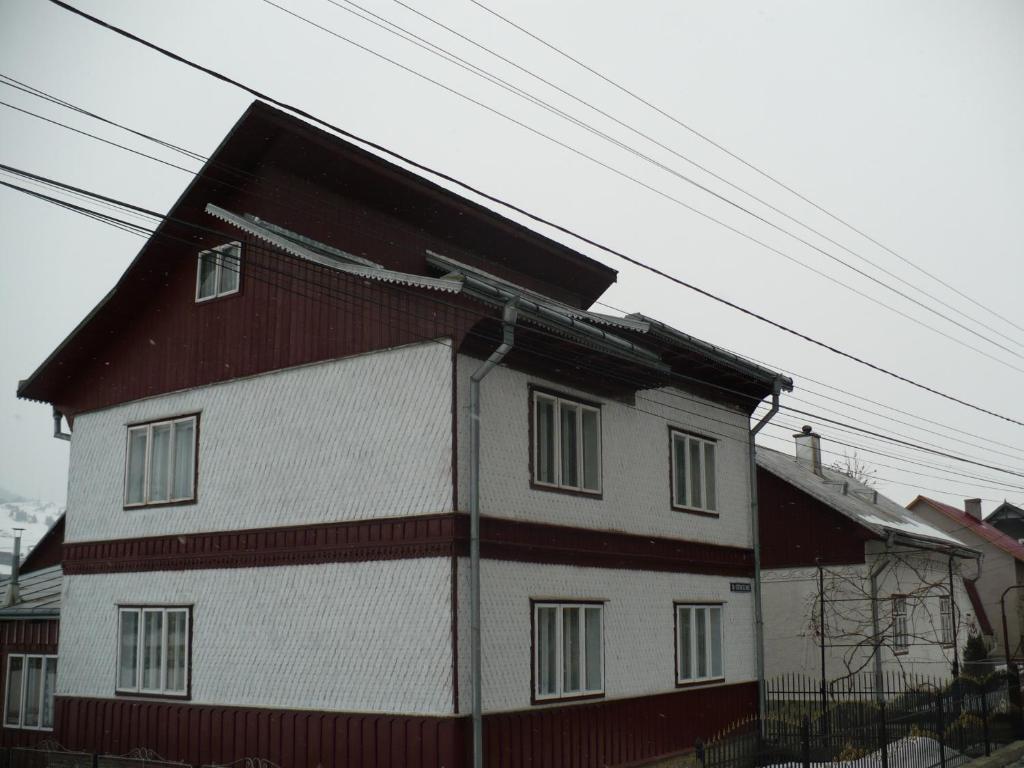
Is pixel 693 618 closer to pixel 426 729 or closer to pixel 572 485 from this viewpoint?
pixel 572 485

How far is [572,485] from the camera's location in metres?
17.8

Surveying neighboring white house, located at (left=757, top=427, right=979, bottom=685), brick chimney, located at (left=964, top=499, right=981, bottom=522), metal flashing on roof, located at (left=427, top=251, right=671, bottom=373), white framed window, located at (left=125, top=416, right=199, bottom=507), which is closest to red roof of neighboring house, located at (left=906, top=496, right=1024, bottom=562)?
brick chimney, located at (left=964, top=499, right=981, bottom=522)

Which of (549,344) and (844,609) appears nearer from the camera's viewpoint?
(549,344)

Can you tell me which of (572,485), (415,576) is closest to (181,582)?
(415,576)

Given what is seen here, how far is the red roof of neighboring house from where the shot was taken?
184ft

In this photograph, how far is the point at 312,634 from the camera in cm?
1623

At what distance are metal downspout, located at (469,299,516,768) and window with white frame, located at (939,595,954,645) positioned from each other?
22.4 m

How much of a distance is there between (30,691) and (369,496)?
33.2 feet

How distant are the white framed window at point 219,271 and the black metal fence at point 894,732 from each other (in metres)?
11.0

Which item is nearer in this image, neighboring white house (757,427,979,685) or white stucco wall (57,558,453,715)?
white stucco wall (57,558,453,715)

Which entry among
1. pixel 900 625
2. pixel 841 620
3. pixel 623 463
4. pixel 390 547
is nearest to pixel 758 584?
pixel 623 463

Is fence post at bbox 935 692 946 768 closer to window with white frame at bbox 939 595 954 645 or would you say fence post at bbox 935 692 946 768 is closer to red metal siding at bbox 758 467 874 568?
red metal siding at bbox 758 467 874 568

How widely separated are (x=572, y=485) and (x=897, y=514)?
21460 mm

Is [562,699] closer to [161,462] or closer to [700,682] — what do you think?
[700,682]
